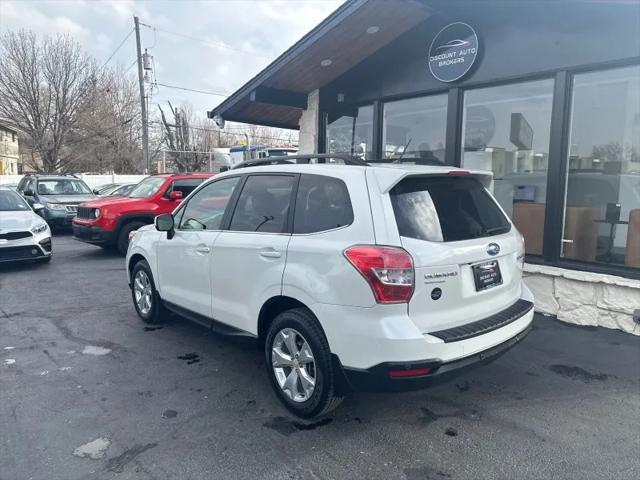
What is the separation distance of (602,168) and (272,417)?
5.05m

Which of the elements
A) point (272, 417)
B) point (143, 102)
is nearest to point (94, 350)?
point (272, 417)

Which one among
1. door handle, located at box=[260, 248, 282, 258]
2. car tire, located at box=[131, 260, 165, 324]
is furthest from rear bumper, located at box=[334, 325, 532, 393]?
car tire, located at box=[131, 260, 165, 324]

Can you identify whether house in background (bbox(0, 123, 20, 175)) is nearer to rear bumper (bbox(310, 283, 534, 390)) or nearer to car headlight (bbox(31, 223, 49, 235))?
car headlight (bbox(31, 223, 49, 235))

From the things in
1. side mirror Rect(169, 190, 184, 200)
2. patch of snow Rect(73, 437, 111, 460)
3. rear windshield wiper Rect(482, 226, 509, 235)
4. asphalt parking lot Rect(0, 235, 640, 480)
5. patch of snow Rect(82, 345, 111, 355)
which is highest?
side mirror Rect(169, 190, 184, 200)

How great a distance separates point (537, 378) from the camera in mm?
4062

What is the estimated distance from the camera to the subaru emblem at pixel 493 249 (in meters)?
3.24

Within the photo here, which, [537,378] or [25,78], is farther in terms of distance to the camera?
[25,78]

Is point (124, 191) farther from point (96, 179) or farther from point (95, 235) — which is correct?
point (96, 179)

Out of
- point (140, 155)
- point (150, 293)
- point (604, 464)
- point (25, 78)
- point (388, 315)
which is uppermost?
point (25, 78)

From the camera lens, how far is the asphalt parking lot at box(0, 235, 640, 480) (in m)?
2.83

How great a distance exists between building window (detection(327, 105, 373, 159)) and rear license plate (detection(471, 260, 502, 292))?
5.02 metres

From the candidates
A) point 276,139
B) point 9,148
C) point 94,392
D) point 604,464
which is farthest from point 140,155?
point 604,464

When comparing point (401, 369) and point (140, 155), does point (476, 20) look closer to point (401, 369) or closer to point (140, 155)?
point (401, 369)

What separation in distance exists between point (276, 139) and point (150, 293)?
4352 centimetres
